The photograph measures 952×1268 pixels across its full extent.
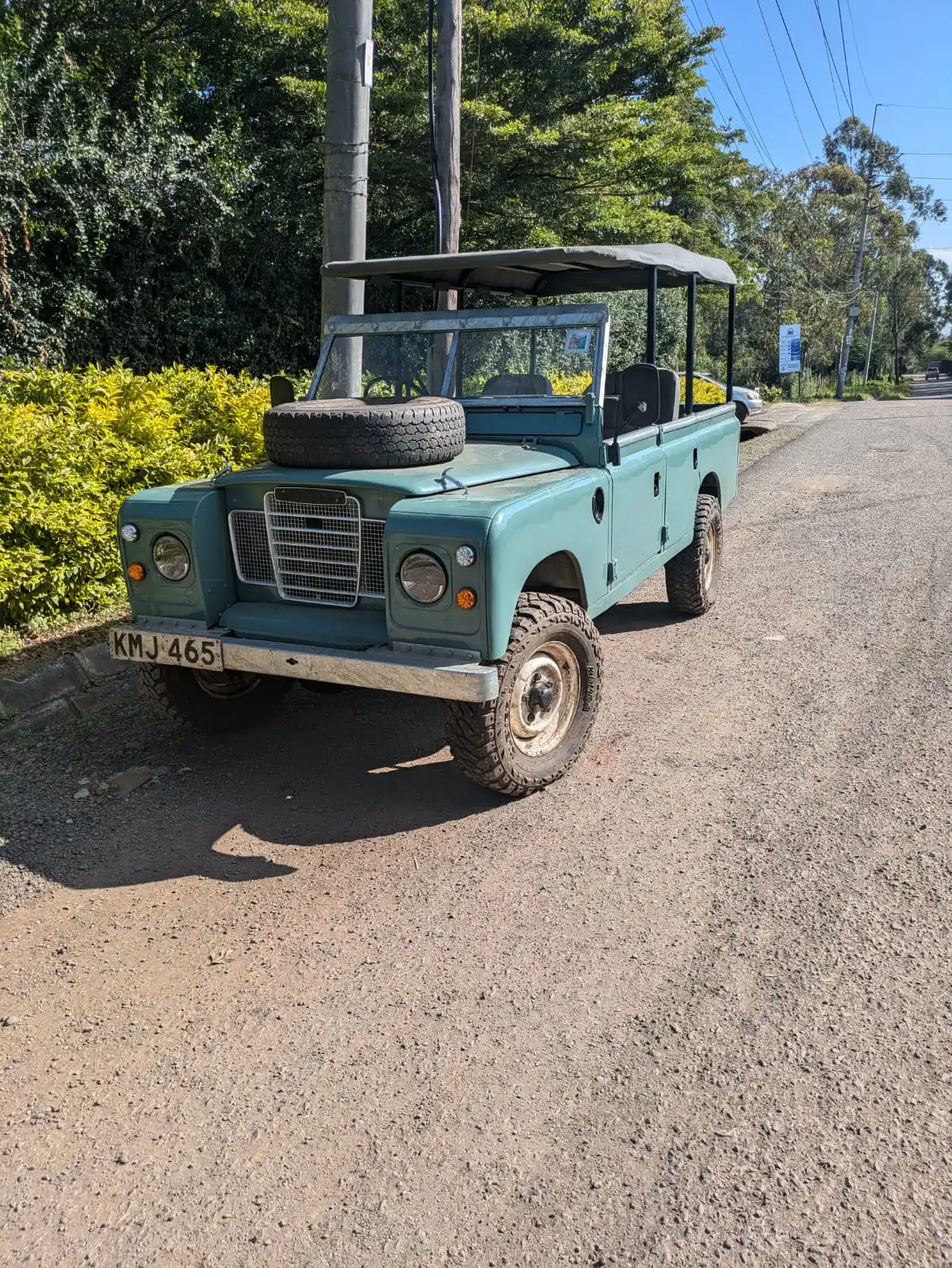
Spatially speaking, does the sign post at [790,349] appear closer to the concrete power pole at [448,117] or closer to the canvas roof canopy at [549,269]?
the concrete power pole at [448,117]

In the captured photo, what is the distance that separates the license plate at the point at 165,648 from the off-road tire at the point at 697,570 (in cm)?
362

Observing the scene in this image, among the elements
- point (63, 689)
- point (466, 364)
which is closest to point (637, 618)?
point (466, 364)

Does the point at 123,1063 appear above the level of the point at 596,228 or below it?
below

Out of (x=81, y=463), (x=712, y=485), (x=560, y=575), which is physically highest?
(x=81, y=463)

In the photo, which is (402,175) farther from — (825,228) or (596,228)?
(825,228)

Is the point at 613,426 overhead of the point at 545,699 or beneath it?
overhead

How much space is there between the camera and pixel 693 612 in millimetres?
6996

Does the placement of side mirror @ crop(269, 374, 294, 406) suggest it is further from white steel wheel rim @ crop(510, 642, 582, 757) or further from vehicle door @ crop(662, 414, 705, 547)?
white steel wheel rim @ crop(510, 642, 582, 757)

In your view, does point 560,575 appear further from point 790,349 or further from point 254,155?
point 790,349

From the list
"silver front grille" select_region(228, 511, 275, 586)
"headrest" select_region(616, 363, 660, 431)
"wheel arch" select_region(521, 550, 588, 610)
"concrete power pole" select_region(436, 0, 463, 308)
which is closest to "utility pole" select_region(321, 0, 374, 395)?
"concrete power pole" select_region(436, 0, 463, 308)

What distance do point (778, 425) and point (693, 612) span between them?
1983 centimetres

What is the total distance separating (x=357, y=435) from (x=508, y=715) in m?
1.35

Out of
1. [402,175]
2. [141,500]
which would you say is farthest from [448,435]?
[402,175]

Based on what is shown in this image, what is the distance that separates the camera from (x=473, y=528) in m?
3.64
